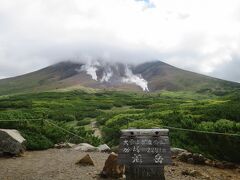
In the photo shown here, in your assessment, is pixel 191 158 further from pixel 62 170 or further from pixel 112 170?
pixel 62 170

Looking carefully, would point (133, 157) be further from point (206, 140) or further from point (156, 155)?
point (206, 140)

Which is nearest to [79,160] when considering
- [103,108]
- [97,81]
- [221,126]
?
[221,126]

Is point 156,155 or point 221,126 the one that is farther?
point 221,126

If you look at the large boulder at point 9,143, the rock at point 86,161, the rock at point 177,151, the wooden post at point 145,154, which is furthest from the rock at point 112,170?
the large boulder at point 9,143

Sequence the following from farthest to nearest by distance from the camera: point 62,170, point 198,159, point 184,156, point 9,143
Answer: point 9,143 < point 184,156 < point 198,159 < point 62,170

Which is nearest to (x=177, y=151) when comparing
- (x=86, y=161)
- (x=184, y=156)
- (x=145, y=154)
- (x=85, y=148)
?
(x=184, y=156)

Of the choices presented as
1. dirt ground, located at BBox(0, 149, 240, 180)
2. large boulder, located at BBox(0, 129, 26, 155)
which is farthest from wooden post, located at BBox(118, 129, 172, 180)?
large boulder, located at BBox(0, 129, 26, 155)

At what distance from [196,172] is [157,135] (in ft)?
11.6

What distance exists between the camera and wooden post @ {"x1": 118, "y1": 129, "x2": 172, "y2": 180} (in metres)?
9.59

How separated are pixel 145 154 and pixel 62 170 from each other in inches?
171

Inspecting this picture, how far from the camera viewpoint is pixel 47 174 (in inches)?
492

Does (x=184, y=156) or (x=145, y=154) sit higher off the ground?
(x=145, y=154)

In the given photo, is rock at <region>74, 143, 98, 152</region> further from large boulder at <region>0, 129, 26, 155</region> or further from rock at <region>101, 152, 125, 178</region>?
rock at <region>101, 152, 125, 178</region>

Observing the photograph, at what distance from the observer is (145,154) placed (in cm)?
970
